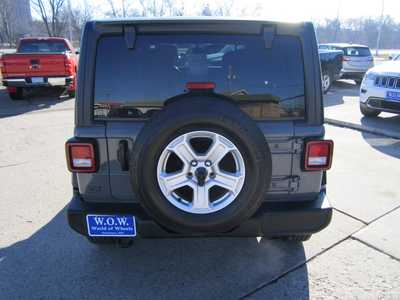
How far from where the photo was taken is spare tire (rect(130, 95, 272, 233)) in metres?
2.01

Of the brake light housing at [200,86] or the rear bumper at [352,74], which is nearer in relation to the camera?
the brake light housing at [200,86]

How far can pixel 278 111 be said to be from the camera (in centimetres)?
227

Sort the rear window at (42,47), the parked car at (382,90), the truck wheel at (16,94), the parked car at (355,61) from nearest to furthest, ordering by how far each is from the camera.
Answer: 1. the parked car at (382,90)
2. the truck wheel at (16,94)
3. the rear window at (42,47)
4. the parked car at (355,61)

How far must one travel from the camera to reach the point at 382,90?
22.9ft

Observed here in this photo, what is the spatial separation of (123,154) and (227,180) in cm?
71

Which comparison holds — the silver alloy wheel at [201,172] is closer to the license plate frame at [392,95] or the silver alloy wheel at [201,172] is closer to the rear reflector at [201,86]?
the rear reflector at [201,86]

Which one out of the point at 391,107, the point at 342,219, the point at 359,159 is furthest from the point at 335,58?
the point at 342,219

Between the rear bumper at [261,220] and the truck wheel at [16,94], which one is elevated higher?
the rear bumper at [261,220]

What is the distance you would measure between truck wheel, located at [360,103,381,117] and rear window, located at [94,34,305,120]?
20.6 feet

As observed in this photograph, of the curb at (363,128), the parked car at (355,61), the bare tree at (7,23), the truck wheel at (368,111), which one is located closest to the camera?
the curb at (363,128)

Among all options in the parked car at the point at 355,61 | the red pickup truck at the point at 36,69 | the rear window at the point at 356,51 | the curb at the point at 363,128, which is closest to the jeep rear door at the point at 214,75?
the curb at the point at 363,128

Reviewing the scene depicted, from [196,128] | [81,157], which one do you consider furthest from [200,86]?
[81,157]

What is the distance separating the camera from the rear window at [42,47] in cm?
1091

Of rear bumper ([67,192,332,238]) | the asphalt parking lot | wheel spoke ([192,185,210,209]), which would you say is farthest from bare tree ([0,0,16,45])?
wheel spoke ([192,185,210,209])
